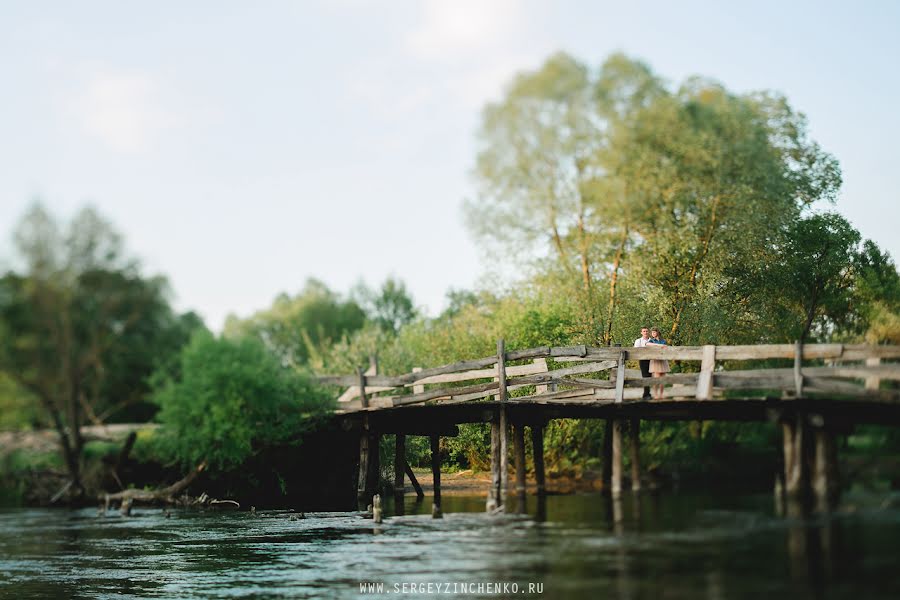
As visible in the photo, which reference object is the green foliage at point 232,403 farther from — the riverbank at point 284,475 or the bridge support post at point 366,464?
the bridge support post at point 366,464

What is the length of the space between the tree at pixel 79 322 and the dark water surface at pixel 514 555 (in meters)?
19.8

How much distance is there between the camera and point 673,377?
2584 cm

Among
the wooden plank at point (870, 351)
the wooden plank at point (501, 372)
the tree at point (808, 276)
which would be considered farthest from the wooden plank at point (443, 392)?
the tree at point (808, 276)

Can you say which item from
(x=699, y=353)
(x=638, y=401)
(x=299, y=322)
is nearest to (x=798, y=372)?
(x=699, y=353)

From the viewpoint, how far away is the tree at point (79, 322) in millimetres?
50969

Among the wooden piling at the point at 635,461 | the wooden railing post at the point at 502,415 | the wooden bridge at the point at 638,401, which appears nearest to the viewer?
the wooden bridge at the point at 638,401

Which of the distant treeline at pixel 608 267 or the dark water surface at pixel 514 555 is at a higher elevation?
the distant treeline at pixel 608 267

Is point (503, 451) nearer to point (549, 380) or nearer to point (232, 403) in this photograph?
point (549, 380)

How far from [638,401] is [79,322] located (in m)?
35.9

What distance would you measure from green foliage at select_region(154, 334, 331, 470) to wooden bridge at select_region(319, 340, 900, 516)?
1.38m

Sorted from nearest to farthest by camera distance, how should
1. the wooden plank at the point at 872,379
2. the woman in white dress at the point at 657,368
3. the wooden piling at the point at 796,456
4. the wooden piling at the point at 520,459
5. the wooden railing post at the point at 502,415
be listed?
the wooden plank at the point at 872,379 < the wooden piling at the point at 796,456 < the woman in white dress at the point at 657,368 < the wooden railing post at the point at 502,415 < the wooden piling at the point at 520,459

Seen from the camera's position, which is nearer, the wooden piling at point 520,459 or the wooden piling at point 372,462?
the wooden piling at point 520,459

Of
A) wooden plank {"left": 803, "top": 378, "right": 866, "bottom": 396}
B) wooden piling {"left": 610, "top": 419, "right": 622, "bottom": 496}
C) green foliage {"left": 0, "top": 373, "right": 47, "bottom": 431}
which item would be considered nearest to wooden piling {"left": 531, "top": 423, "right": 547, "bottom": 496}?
wooden piling {"left": 610, "top": 419, "right": 622, "bottom": 496}

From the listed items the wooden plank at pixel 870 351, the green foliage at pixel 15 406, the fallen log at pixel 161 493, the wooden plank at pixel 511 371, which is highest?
the wooden plank at pixel 870 351
